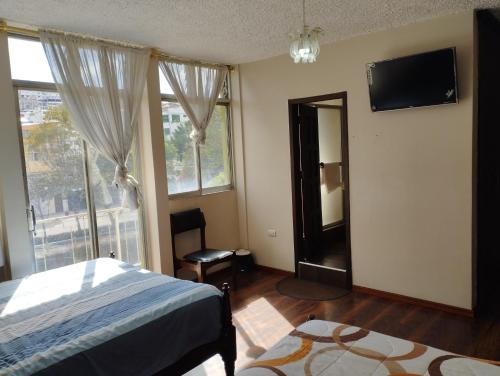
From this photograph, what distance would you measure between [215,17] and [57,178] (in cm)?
190

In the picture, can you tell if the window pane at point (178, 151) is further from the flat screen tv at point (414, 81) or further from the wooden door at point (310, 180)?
the flat screen tv at point (414, 81)

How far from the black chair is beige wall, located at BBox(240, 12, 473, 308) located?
92 centimetres

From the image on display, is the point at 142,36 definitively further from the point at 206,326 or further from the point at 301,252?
the point at 301,252

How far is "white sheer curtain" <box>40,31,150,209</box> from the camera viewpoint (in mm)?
3282

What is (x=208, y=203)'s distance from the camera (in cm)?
465

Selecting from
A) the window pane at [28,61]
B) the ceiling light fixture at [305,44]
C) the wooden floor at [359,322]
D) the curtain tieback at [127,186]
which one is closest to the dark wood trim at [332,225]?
the wooden floor at [359,322]

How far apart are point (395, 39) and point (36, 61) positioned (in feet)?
10.3

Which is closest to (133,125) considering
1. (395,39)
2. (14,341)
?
(14,341)

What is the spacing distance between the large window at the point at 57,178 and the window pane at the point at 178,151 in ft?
2.32

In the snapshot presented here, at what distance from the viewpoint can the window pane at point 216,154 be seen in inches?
184

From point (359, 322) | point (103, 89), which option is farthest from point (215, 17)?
point (359, 322)

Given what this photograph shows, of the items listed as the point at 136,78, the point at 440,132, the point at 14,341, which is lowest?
the point at 14,341

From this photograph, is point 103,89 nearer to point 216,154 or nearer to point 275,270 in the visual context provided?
point 216,154

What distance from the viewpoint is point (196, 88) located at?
A: 4.38m
